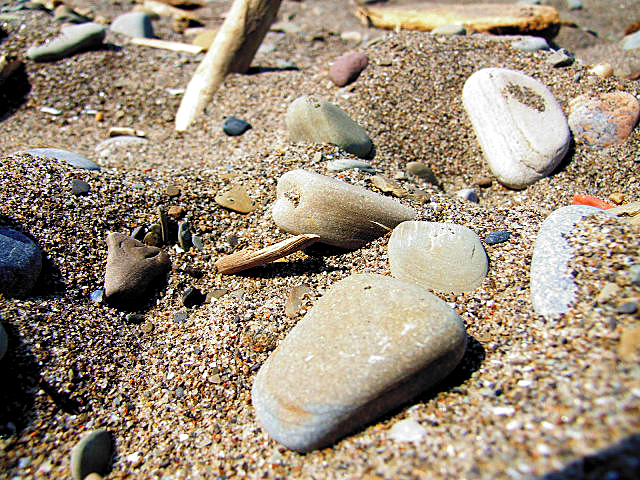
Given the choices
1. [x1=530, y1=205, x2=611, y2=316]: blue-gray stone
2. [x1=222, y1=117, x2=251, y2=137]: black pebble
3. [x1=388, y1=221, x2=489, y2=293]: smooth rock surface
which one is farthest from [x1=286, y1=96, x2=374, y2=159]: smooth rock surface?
[x1=530, y1=205, x2=611, y2=316]: blue-gray stone

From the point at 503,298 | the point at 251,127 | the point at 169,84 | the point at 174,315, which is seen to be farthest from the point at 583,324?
the point at 169,84

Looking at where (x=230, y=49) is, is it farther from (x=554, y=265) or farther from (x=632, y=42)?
(x=632, y=42)

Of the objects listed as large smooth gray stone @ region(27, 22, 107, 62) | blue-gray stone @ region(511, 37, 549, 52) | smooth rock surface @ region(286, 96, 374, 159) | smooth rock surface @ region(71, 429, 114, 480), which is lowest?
smooth rock surface @ region(71, 429, 114, 480)

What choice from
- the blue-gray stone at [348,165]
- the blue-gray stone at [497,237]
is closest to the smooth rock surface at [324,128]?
the blue-gray stone at [348,165]

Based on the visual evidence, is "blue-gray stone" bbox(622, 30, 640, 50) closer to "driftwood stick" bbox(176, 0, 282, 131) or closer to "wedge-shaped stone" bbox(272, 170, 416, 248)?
"driftwood stick" bbox(176, 0, 282, 131)

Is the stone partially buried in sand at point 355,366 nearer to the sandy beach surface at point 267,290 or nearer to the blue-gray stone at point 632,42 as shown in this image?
the sandy beach surface at point 267,290
